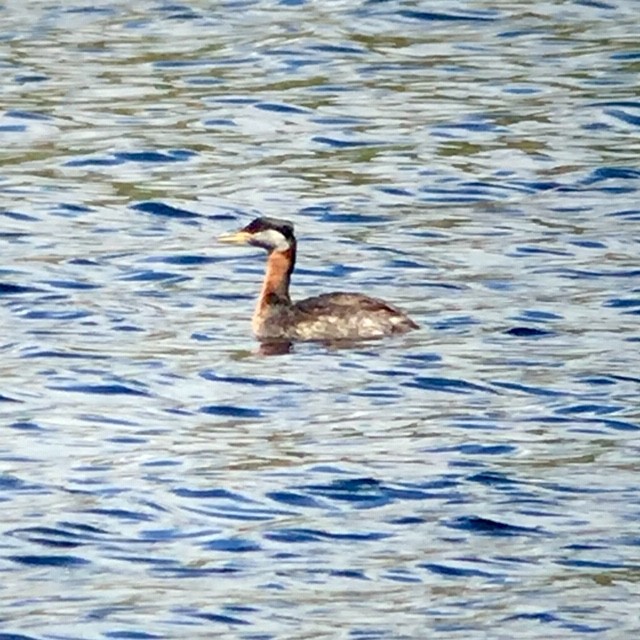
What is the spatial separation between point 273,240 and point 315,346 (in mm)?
1341

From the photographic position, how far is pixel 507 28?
29188 mm

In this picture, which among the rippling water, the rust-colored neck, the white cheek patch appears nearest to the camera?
the rippling water

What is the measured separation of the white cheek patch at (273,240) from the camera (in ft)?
61.5

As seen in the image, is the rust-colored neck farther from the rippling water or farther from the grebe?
the rippling water

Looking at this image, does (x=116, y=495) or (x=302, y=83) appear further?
(x=302, y=83)

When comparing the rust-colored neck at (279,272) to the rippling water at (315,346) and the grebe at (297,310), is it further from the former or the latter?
the rippling water at (315,346)

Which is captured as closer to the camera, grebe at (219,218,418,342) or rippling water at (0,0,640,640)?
rippling water at (0,0,640,640)

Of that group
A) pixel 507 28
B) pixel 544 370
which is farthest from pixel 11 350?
pixel 507 28

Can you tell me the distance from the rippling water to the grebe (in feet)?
0.56

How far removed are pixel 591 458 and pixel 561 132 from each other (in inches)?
435

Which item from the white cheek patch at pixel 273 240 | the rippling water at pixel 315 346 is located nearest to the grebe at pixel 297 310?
the white cheek patch at pixel 273 240

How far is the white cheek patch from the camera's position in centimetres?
1875

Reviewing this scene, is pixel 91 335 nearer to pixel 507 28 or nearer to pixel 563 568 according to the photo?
pixel 563 568

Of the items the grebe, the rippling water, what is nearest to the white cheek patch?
the grebe
